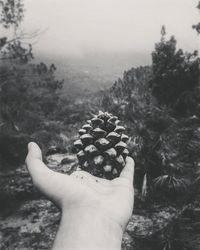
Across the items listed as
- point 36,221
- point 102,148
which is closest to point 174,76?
point 36,221

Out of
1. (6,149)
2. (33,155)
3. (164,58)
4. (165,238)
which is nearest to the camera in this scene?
(33,155)

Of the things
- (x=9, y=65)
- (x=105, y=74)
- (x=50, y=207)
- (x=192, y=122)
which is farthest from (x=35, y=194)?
(x=105, y=74)

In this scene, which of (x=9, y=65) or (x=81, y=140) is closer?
(x=81, y=140)

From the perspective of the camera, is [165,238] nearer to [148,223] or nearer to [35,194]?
[148,223]

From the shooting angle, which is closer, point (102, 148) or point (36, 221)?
point (102, 148)

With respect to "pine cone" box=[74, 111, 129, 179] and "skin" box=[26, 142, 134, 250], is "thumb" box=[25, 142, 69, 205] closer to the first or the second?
"skin" box=[26, 142, 134, 250]

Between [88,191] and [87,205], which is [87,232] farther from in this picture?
[88,191]

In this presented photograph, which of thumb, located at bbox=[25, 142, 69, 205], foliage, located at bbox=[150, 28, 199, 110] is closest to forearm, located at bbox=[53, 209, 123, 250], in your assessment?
thumb, located at bbox=[25, 142, 69, 205]
